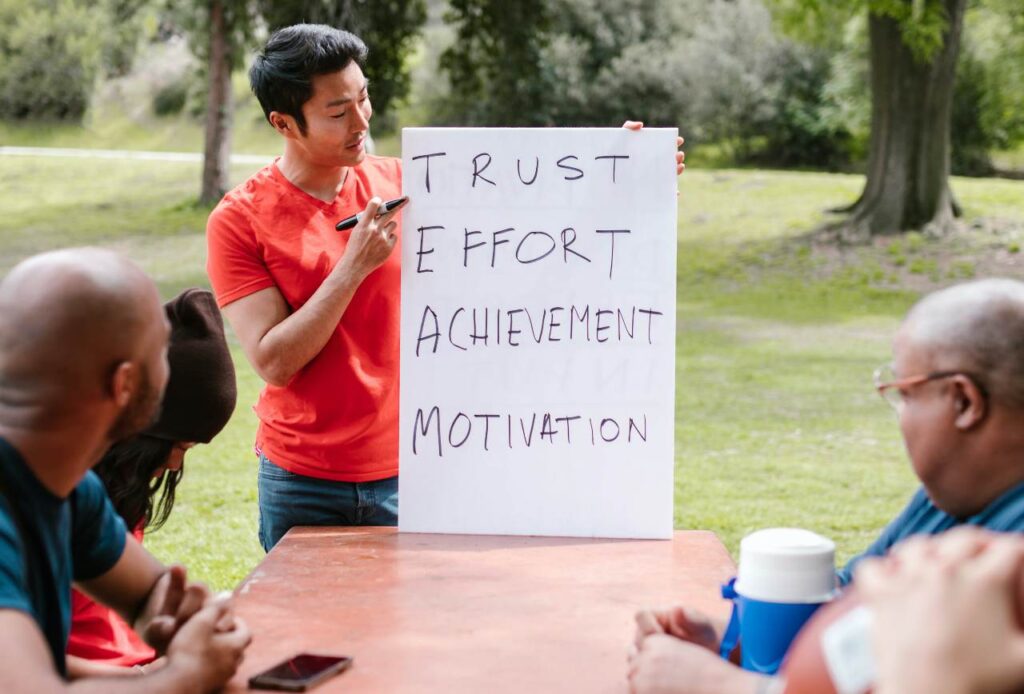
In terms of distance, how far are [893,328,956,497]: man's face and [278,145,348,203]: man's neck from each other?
1620 millimetres

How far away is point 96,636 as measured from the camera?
101 inches

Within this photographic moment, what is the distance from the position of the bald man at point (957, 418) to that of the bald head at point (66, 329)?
33.5 inches

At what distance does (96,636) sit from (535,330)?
1102 mm

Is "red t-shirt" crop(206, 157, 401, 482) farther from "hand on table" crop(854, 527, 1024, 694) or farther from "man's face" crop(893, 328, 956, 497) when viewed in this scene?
"hand on table" crop(854, 527, 1024, 694)

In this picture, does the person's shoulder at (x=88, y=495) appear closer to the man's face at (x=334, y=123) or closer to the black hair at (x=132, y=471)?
the black hair at (x=132, y=471)

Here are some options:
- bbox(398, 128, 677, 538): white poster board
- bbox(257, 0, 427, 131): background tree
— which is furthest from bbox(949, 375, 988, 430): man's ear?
bbox(257, 0, 427, 131): background tree

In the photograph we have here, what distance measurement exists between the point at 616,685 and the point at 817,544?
38 centimetres

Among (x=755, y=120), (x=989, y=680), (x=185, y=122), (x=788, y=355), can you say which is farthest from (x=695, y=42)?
(x=989, y=680)

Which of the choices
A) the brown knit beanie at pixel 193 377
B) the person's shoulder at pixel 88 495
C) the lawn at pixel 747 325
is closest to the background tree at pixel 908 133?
the lawn at pixel 747 325

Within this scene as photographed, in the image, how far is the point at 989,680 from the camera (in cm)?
115

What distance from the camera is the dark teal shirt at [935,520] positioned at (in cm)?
170

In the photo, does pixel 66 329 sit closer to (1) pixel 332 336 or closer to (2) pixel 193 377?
(2) pixel 193 377

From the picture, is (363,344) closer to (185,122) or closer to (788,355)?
(788,355)

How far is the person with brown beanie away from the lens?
101 inches
